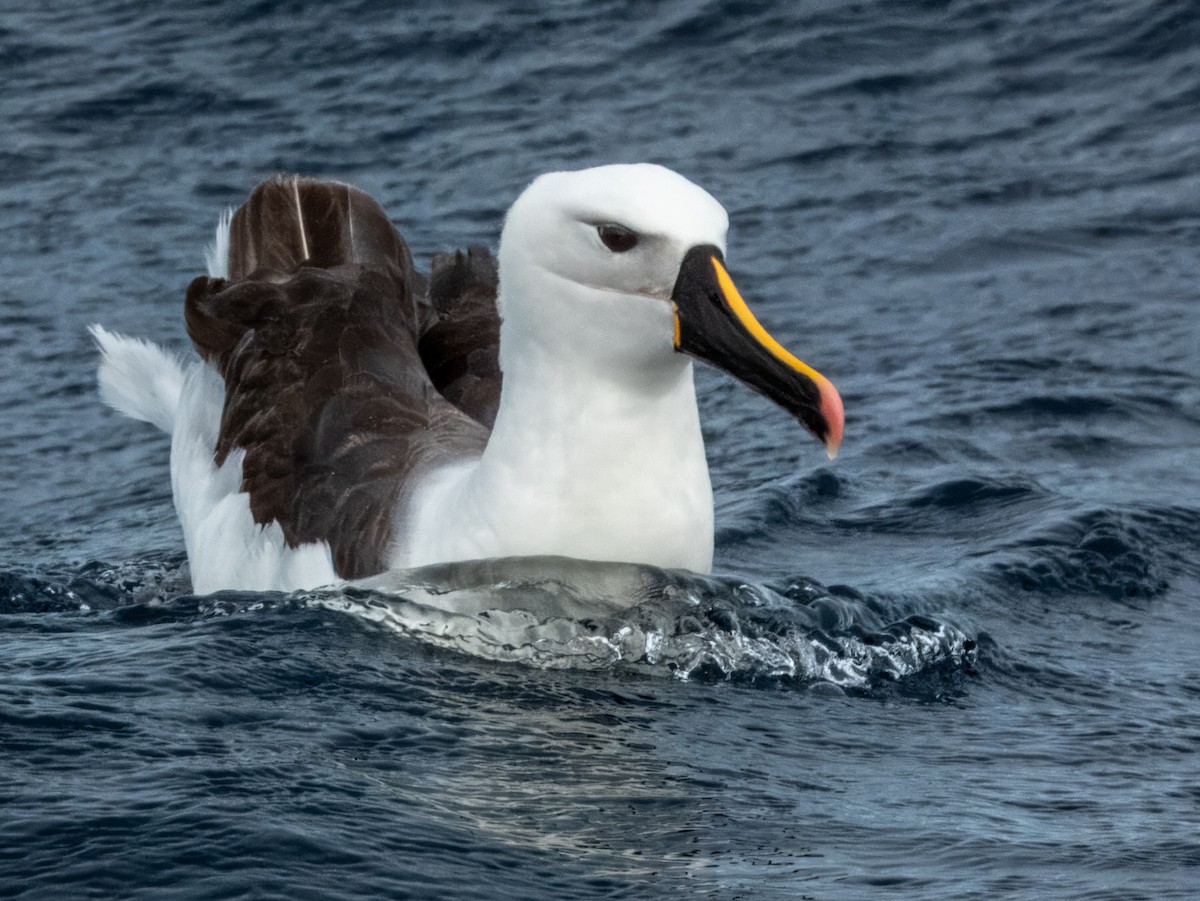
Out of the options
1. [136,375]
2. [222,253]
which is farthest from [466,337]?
[136,375]

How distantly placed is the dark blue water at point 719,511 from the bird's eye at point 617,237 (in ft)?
3.31

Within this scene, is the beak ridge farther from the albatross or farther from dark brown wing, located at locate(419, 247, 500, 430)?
dark brown wing, located at locate(419, 247, 500, 430)

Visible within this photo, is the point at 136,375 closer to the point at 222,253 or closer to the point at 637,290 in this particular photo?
the point at 222,253

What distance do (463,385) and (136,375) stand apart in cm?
229

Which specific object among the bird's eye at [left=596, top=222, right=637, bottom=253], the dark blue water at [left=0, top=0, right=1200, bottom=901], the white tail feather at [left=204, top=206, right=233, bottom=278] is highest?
the bird's eye at [left=596, top=222, right=637, bottom=253]

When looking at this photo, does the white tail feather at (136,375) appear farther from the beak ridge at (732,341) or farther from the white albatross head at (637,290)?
the beak ridge at (732,341)

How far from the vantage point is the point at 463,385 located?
7621 mm

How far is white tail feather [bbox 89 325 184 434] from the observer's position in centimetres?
912

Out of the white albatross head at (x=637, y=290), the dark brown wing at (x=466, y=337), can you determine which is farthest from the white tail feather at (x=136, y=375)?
the white albatross head at (x=637, y=290)

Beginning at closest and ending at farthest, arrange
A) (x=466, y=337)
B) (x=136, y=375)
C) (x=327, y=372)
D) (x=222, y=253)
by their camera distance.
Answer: (x=327, y=372)
(x=466, y=337)
(x=222, y=253)
(x=136, y=375)

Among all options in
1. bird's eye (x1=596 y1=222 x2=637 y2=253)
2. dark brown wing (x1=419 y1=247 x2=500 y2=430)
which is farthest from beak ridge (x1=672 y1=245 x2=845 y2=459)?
dark brown wing (x1=419 y1=247 x2=500 y2=430)

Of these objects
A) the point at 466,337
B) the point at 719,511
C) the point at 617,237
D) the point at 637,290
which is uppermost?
the point at 617,237

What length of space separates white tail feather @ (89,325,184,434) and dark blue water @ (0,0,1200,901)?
1.47 feet

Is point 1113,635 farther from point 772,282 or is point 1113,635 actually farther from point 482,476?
→ point 772,282
